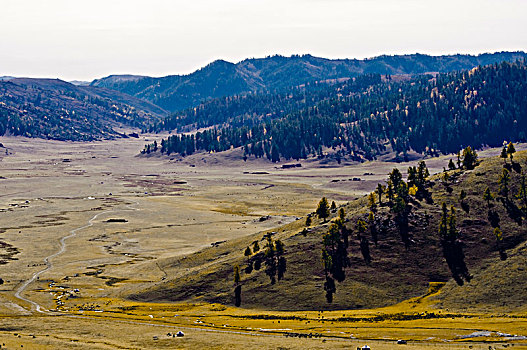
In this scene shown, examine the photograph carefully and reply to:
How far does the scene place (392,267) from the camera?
411 feet

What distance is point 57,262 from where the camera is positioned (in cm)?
15725

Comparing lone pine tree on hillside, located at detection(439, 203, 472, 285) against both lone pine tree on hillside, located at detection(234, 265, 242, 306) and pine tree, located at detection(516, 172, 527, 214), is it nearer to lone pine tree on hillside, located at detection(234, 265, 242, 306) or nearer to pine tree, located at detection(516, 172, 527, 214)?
pine tree, located at detection(516, 172, 527, 214)

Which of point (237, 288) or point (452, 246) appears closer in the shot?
point (237, 288)

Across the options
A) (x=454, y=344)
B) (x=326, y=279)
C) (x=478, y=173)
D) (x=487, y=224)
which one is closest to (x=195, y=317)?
(x=326, y=279)

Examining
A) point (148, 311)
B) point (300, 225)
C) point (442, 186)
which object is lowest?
point (148, 311)

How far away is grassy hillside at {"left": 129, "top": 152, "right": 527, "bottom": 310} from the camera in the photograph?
376 feet

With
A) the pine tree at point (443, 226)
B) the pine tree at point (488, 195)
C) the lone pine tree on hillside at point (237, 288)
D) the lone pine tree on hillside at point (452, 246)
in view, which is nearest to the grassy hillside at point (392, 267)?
the lone pine tree on hillside at point (237, 288)

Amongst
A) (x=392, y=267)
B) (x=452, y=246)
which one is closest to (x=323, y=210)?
(x=392, y=267)

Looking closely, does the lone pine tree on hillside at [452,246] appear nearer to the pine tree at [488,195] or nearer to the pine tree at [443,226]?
the pine tree at [443,226]

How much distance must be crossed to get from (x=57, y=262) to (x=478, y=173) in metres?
116

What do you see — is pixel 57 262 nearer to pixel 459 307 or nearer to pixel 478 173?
pixel 459 307

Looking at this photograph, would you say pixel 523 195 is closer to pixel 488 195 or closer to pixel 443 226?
pixel 488 195

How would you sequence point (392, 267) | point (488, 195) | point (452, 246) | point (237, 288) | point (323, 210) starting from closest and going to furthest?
point (237, 288) → point (392, 267) → point (452, 246) → point (488, 195) → point (323, 210)

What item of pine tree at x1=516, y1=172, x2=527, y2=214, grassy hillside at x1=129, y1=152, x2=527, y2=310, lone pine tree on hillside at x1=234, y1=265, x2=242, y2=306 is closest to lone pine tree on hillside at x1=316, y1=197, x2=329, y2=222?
grassy hillside at x1=129, y1=152, x2=527, y2=310
